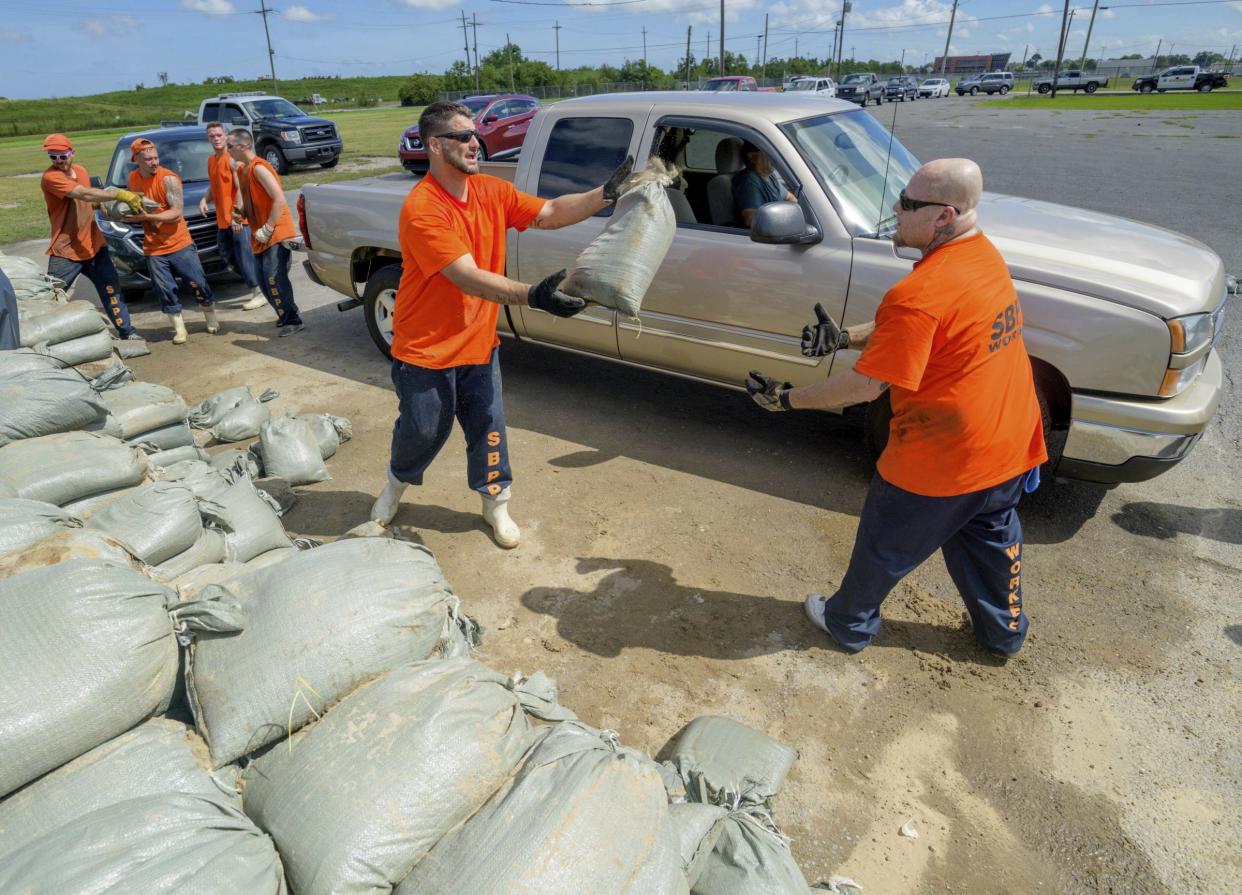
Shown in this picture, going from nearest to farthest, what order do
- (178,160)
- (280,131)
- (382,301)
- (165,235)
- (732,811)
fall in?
(732,811)
(382,301)
(165,235)
(178,160)
(280,131)

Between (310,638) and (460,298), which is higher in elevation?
(460,298)

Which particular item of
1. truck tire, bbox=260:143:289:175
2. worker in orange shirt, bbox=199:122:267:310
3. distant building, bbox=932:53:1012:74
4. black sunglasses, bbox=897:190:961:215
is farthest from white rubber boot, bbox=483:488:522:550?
distant building, bbox=932:53:1012:74

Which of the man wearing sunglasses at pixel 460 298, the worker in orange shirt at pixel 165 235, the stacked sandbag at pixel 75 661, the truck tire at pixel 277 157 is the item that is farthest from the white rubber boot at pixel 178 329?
the truck tire at pixel 277 157

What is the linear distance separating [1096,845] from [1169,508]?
2.42 metres

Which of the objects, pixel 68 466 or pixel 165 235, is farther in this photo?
pixel 165 235

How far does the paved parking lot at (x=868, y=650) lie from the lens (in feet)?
8.04

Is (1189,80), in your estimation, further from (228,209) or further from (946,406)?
(946,406)

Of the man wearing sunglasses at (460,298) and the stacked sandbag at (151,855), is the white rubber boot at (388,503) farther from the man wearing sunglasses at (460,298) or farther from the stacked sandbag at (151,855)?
the stacked sandbag at (151,855)

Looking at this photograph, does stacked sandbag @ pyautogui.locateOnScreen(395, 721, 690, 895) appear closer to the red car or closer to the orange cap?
the orange cap

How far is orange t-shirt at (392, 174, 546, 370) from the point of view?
10.6 feet

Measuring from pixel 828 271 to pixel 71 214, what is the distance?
6386 mm

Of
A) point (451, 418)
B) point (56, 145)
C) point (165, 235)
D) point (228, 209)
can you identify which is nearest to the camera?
point (451, 418)

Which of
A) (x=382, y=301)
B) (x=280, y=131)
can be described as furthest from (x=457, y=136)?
(x=280, y=131)

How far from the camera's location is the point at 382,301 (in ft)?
19.7
